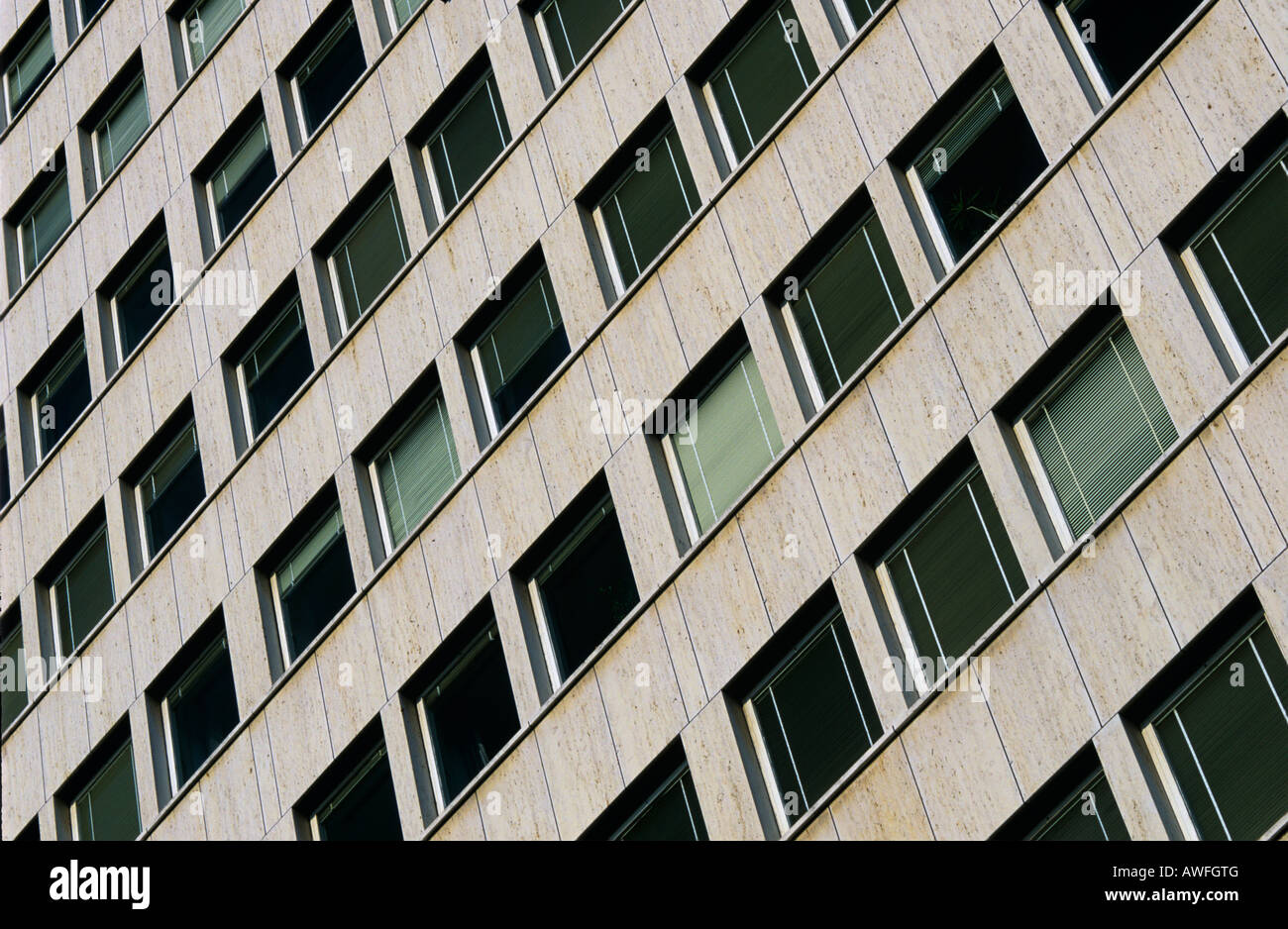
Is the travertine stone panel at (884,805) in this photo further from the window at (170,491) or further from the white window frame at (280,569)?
the window at (170,491)

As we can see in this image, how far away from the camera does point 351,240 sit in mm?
24938

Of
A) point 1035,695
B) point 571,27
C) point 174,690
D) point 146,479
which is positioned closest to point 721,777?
point 1035,695

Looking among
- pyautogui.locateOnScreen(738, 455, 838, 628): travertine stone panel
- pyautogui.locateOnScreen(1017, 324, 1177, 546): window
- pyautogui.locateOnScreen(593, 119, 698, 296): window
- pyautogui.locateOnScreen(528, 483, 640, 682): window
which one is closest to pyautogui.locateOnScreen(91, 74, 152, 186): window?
pyautogui.locateOnScreen(593, 119, 698, 296): window

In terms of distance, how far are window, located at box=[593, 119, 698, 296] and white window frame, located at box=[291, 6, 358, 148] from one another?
20.8ft

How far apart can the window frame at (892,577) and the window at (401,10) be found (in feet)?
38.0

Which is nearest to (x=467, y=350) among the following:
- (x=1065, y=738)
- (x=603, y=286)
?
(x=603, y=286)

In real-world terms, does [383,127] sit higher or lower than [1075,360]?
higher

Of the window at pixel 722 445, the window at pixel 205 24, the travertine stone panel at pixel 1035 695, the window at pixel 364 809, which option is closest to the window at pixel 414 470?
the window at pixel 364 809

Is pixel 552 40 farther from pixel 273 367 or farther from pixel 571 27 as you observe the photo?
pixel 273 367

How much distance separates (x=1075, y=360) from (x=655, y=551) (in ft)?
14.9

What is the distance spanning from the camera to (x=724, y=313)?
19.7 metres
